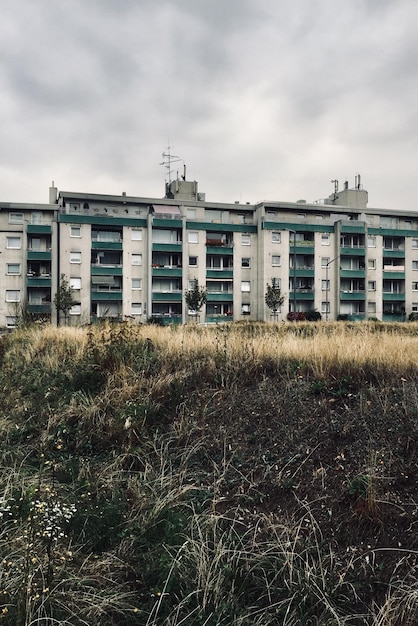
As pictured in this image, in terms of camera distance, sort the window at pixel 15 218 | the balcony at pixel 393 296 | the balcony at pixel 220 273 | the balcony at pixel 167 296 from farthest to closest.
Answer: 1. the balcony at pixel 393 296
2. the balcony at pixel 220 273
3. the balcony at pixel 167 296
4. the window at pixel 15 218

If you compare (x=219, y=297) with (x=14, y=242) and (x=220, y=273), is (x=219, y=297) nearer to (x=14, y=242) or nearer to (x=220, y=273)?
(x=220, y=273)

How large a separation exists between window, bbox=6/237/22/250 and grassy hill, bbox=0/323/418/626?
48.6m

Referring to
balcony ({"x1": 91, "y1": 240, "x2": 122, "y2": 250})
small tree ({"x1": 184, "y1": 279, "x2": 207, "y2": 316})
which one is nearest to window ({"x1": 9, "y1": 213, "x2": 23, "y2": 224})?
balcony ({"x1": 91, "y1": 240, "x2": 122, "y2": 250})

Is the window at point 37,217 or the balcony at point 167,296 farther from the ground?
the window at point 37,217

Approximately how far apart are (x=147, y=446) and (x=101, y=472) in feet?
1.97

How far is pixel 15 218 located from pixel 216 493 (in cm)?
5421

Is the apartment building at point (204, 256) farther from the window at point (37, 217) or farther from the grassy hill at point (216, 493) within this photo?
the grassy hill at point (216, 493)

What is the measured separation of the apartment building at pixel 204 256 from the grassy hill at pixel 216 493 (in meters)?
44.8

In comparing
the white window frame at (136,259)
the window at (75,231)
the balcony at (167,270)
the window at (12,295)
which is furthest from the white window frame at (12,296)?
the balcony at (167,270)

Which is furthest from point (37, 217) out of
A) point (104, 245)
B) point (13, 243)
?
point (104, 245)

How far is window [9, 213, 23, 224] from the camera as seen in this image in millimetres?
52344

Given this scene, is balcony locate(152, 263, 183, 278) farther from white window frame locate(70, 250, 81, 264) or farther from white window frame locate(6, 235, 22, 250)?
white window frame locate(6, 235, 22, 250)

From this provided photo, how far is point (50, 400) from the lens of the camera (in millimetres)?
6613

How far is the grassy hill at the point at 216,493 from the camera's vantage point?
305 centimetres
